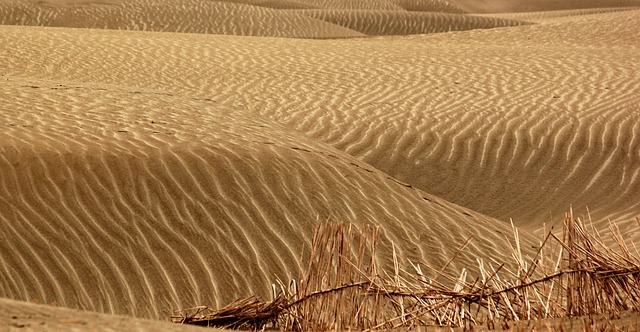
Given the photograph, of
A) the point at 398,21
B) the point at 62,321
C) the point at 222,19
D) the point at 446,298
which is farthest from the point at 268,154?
the point at 398,21

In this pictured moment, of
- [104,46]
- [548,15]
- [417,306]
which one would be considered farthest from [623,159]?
[548,15]

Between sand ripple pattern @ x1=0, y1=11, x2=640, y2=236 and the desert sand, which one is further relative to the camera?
sand ripple pattern @ x1=0, y1=11, x2=640, y2=236

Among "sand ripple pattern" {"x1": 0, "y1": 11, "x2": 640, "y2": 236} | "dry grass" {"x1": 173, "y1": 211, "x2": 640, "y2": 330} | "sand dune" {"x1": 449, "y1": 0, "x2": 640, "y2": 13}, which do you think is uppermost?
"dry grass" {"x1": 173, "y1": 211, "x2": 640, "y2": 330}

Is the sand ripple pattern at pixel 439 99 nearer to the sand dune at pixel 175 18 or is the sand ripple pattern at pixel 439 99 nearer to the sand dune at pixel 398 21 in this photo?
the sand dune at pixel 175 18

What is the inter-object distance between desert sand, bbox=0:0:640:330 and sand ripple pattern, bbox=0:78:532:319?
0.01 metres

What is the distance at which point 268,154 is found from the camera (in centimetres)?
756

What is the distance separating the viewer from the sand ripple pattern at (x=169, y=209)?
5969 millimetres

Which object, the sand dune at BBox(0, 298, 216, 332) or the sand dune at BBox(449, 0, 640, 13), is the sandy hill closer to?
the sand dune at BBox(449, 0, 640, 13)

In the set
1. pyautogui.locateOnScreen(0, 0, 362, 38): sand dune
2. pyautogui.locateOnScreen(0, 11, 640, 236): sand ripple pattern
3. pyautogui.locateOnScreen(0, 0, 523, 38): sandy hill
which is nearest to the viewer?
pyautogui.locateOnScreen(0, 11, 640, 236): sand ripple pattern

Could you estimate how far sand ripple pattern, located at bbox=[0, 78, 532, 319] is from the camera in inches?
235

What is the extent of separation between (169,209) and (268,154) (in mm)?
1168

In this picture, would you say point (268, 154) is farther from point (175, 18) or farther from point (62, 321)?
point (175, 18)

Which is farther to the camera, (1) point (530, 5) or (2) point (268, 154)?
(1) point (530, 5)

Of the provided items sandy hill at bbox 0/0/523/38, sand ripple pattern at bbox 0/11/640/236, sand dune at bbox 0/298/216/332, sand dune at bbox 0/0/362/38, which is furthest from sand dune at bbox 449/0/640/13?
sand dune at bbox 0/298/216/332
